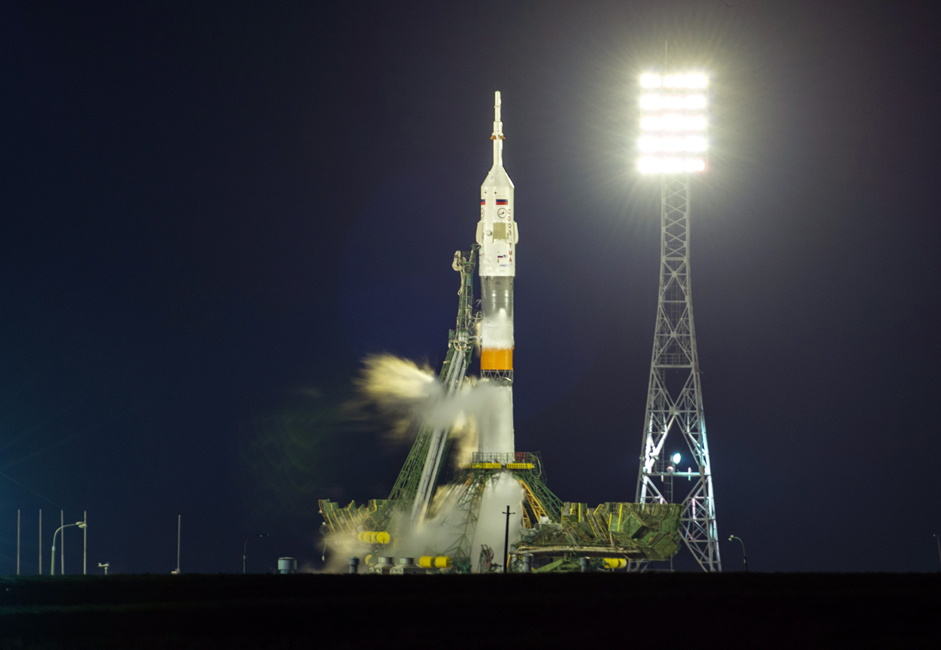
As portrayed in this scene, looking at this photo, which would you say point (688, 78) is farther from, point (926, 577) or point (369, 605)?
point (369, 605)

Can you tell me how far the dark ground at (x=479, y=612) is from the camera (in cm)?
2912

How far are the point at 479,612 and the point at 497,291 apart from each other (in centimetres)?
3415

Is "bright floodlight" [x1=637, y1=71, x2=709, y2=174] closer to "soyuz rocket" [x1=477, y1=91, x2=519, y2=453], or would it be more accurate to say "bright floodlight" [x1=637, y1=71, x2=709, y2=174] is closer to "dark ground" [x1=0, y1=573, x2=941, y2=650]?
"soyuz rocket" [x1=477, y1=91, x2=519, y2=453]

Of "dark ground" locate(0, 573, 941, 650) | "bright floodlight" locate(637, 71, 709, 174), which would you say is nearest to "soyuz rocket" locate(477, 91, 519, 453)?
"bright floodlight" locate(637, 71, 709, 174)

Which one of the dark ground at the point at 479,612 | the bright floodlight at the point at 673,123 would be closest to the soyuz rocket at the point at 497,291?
the bright floodlight at the point at 673,123

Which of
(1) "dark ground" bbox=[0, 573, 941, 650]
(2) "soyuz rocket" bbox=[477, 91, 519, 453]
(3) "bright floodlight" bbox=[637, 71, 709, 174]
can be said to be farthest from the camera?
(2) "soyuz rocket" bbox=[477, 91, 519, 453]

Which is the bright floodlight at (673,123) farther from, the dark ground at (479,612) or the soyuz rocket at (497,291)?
the dark ground at (479,612)

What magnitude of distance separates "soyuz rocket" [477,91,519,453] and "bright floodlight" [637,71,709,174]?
26.1ft

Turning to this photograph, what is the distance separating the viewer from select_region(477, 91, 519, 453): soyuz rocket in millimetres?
67438

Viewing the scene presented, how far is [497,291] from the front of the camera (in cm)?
6781

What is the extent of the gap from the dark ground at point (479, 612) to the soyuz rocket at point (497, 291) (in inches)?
736

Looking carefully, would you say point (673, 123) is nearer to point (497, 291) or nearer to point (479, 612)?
point (497, 291)

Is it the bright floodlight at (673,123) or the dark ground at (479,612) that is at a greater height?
the bright floodlight at (673,123)

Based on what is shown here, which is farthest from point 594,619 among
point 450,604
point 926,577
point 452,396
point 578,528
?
point 452,396
